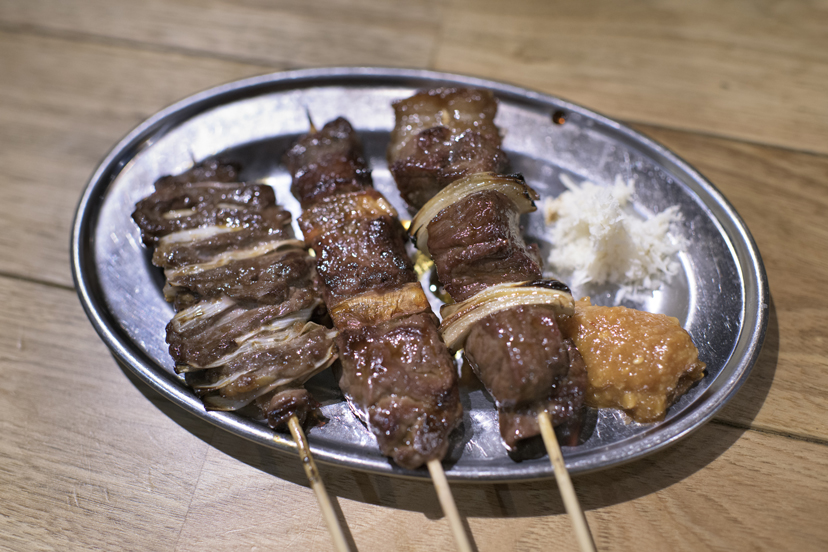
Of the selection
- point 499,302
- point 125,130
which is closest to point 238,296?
point 499,302

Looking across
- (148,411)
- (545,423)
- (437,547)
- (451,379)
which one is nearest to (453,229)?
(451,379)

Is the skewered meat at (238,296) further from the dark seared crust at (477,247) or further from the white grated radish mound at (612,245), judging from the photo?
the white grated radish mound at (612,245)

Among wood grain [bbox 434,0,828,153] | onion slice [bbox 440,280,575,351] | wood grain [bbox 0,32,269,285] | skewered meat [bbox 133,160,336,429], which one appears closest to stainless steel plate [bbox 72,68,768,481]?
skewered meat [bbox 133,160,336,429]

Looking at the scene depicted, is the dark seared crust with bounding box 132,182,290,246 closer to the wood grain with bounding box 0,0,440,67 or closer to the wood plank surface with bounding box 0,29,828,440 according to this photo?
the wood plank surface with bounding box 0,29,828,440

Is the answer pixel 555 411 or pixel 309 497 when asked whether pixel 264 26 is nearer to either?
pixel 309 497

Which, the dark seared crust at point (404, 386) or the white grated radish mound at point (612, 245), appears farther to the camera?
the white grated radish mound at point (612, 245)

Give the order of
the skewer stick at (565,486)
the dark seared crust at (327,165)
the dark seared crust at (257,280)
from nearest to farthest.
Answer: the skewer stick at (565,486), the dark seared crust at (257,280), the dark seared crust at (327,165)

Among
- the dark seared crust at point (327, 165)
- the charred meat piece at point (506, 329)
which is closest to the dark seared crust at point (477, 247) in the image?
the charred meat piece at point (506, 329)
